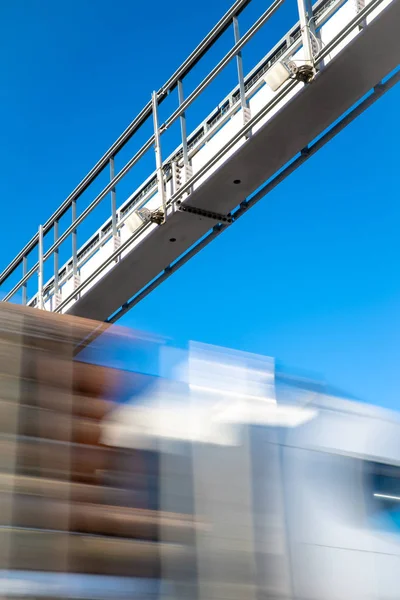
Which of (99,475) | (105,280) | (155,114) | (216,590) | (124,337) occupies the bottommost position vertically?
(216,590)

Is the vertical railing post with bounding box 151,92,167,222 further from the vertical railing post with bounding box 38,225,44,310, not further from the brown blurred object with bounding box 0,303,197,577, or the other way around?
the brown blurred object with bounding box 0,303,197,577

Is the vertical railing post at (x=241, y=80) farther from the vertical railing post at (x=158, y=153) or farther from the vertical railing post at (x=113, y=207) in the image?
the vertical railing post at (x=113, y=207)

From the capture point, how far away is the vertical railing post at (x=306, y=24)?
6.54 metres

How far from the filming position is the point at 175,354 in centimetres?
271

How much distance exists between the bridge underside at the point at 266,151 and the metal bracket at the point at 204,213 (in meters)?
0.05

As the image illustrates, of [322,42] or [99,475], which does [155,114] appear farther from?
[99,475]

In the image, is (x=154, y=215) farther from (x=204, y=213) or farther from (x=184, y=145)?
(x=184, y=145)

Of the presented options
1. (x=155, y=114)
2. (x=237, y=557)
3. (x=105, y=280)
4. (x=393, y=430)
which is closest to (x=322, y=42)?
(x=155, y=114)

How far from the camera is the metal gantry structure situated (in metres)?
6.44

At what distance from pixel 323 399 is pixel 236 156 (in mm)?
4726

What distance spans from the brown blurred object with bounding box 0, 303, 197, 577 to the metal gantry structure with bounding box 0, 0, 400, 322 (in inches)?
176

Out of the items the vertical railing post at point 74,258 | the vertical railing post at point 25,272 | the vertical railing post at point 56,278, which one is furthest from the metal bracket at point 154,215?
the vertical railing post at point 25,272

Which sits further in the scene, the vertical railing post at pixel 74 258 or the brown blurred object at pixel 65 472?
the vertical railing post at pixel 74 258

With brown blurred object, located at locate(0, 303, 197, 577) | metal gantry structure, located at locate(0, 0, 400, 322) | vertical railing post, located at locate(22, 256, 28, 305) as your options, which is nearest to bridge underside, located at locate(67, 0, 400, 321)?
metal gantry structure, located at locate(0, 0, 400, 322)
